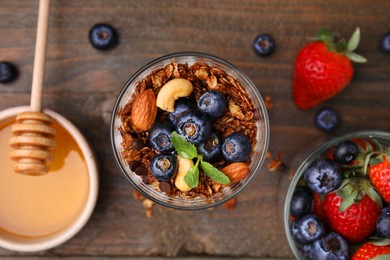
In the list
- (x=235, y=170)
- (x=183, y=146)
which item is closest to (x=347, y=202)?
(x=235, y=170)

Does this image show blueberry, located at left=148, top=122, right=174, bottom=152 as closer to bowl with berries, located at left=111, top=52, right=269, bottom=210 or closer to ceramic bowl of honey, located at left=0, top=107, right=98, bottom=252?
bowl with berries, located at left=111, top=52, right=269, bottom=210

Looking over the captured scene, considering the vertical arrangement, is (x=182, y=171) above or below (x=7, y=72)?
below

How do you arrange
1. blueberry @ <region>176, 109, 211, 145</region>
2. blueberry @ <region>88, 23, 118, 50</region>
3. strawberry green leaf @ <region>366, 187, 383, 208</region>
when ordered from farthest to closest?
blueberry @ <region>88, 23, 118, 50</region>, strawberry green leaf @ <region>366, 187, 383, 208</region>, blueberry @ <region>176, 109, 211, 145</region>

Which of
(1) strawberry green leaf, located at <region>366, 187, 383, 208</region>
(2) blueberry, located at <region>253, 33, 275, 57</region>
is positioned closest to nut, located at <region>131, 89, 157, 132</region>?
(2) blueberry, located at <region>253, 33, 275, 57</region>

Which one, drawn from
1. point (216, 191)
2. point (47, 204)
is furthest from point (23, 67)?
point (216, 191)

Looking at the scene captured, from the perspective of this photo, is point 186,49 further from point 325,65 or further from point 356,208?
point 356,208
